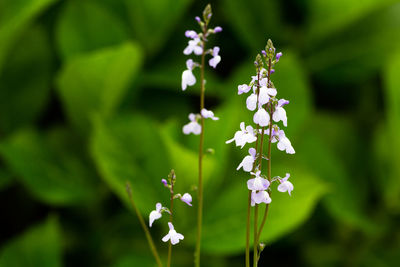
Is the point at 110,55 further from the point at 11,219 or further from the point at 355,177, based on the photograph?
the point at 355,177

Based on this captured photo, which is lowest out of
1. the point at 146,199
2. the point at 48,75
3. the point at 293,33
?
the point at 146,199

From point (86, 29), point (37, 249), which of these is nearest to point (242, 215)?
point (37, 249)

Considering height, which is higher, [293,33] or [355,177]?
[293,33]

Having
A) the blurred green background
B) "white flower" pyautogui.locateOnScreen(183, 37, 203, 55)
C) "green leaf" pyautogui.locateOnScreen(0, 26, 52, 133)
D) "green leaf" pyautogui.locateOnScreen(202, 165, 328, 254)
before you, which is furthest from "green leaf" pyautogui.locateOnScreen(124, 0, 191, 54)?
"white flower" pyautogui.locateOnScreen(183, 37, 203, 55)

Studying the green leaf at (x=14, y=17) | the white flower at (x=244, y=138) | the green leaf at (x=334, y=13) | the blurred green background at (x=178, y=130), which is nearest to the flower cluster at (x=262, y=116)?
the white flower at (x=244, y=138)

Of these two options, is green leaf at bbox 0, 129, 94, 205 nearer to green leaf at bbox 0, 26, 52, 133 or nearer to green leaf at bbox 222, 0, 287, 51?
green leaf at bbox 0, 26, 52, 133

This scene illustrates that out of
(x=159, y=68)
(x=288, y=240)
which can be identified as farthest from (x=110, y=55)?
(x=288, y=240)

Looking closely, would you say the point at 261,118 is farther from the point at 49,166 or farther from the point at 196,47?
the point at 49,166

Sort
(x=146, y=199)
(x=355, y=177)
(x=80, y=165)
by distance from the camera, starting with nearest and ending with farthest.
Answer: (x=146, y=199) < (x=80, y=165) < (x=355, y=177)
